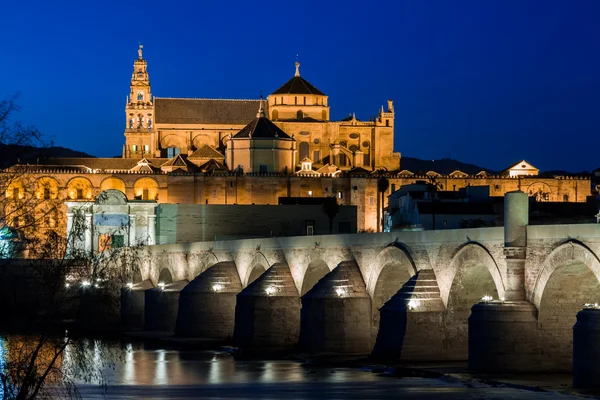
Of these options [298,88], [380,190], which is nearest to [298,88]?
[298,88]

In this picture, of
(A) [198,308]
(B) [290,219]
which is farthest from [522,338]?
(B) [290,219]

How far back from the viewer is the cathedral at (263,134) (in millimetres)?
115062

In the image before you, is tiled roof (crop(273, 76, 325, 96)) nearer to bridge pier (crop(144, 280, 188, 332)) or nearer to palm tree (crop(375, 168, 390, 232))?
palm tree (crop(375, 168, 390, 232))

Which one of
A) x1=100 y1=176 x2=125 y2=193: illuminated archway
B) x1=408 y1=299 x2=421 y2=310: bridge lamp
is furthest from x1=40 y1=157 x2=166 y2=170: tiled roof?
x1=408 y1=299 x2=421 y2=310: bridge lamp

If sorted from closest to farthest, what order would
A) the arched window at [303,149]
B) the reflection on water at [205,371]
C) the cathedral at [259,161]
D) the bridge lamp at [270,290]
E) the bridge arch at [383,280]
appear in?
the reflection on water at [205,371] → the bridge arch at [383,280] → the bridge lamp at [270,290] → the cathedral at [259,161] → the arched window at [303,149]

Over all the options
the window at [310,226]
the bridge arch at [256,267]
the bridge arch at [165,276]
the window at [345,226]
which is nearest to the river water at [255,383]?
the bridge arch at [256,267]

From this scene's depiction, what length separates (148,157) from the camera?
12875 cm

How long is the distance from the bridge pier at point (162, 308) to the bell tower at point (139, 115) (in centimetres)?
7342

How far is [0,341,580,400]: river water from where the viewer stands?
29781 millimetres

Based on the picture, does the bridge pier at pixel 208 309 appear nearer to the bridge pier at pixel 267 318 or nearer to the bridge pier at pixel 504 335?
the bridge pier at pixel 267 318

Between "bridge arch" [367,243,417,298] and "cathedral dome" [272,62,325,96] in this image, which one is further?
"cathedral dome" [272,62,325,96]

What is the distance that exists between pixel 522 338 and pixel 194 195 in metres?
83.8

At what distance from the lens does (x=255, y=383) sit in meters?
34.7

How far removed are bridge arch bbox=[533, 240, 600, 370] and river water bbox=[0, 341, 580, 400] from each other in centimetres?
261
